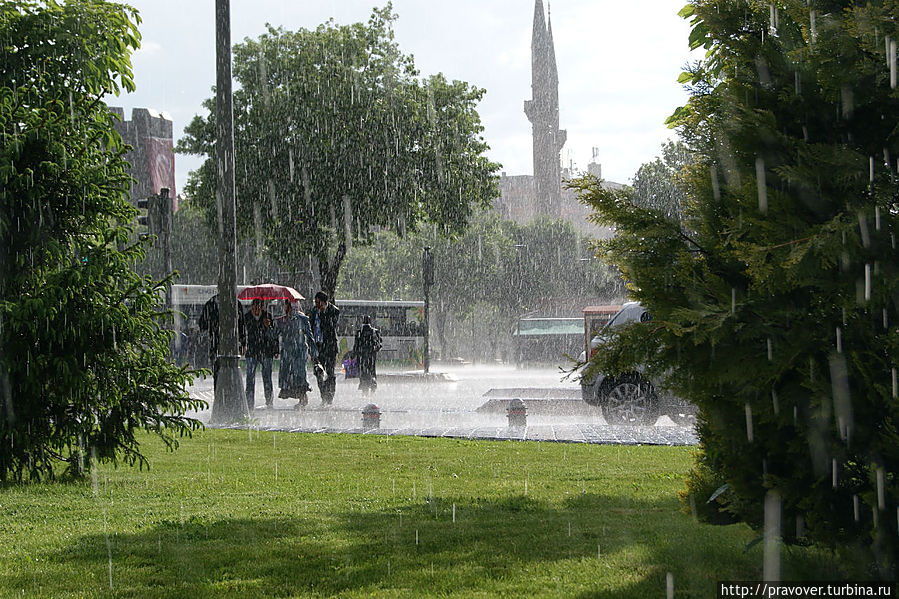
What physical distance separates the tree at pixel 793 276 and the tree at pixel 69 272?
4867mm

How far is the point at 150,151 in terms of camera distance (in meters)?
67.9

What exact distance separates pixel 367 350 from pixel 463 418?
6104 millimetres

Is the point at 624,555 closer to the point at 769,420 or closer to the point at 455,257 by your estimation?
the point at 769,420

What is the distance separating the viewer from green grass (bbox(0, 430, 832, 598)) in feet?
14.8

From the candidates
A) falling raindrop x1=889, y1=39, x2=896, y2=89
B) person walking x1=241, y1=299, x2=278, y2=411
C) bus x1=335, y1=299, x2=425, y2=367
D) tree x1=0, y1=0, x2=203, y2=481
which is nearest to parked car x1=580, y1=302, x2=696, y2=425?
person walking x1=241, y1=299, x2=278, y2=411

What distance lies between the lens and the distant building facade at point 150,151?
6819 centimetres

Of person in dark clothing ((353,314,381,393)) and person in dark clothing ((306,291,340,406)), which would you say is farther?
person in dark clothing ((353,314,381,393))

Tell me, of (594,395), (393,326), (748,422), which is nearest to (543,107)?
(393,326)

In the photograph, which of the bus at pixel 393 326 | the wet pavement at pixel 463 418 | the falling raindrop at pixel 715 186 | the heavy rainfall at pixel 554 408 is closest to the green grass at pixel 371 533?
the heavy rainfall at pixel 554 408

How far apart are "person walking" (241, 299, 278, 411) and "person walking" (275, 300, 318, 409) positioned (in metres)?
0.24

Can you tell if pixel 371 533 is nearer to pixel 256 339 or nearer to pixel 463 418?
pixel 463 418

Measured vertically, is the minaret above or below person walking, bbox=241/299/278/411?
above

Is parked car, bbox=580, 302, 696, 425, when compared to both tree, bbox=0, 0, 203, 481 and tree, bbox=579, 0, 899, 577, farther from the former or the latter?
tree, bbox=579, 0, 899, 577

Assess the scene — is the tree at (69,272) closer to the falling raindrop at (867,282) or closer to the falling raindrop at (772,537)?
the falling raindrop at (772,537)
